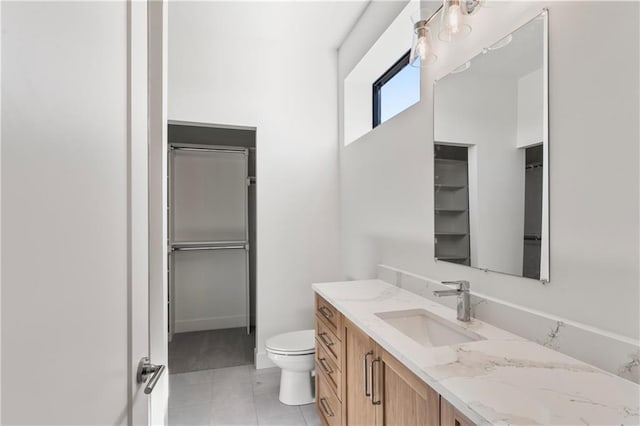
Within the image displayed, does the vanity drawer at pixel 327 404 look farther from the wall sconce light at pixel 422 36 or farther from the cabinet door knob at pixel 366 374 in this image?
the wall sconce light at pixel 422 36

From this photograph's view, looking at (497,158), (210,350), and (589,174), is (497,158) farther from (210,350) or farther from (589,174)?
(210,350)

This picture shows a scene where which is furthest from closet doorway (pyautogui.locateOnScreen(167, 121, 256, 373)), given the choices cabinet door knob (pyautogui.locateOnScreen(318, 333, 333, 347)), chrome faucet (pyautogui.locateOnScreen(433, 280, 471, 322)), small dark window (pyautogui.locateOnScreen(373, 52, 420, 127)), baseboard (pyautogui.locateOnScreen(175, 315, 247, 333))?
chrome faucet (pyautogui.locateOnScreen(433, 280, 471, 322))

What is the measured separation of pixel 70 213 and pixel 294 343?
202 centimetres

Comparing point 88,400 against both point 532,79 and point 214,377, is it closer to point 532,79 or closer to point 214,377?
point 532,79

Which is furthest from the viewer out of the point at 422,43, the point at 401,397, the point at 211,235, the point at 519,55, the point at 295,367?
the point at 211,235

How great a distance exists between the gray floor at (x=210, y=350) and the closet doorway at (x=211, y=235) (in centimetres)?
1

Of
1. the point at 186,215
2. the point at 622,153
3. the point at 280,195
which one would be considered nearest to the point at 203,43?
the point at 280,195

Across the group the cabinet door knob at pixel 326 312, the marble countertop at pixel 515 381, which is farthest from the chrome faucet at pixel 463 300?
the cabinet door knob at pixel 326 312

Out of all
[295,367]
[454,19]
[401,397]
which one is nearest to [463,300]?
[401,397]

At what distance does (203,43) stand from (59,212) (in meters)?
2.62

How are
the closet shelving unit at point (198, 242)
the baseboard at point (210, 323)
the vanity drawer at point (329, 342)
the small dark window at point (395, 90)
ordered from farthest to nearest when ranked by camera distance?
the baseboard at point (210, 323), the closet shelving unit at point (198, 242), the small dark window at point (395, 90), the vanity drawer at point (329, 342)

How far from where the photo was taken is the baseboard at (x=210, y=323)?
358cm

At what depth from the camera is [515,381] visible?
82cm

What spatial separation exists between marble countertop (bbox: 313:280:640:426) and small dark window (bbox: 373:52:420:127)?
1.44 m
